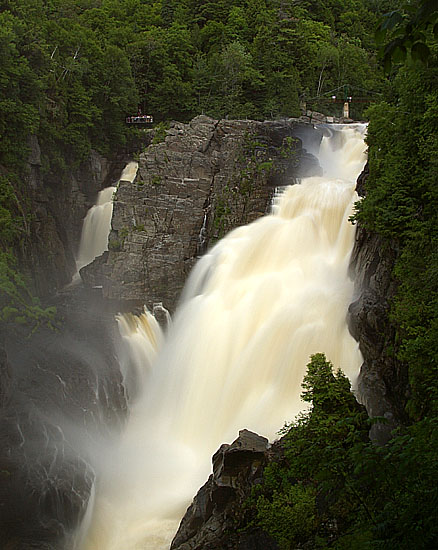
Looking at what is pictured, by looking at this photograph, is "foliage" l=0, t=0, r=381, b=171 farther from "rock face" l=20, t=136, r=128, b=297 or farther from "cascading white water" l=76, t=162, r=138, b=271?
"cascading white water" l=76, t=162, r=138, b=271

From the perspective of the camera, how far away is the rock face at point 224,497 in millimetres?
10141

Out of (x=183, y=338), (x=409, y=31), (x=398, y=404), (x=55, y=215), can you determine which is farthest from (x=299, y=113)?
(x=409, y=31)

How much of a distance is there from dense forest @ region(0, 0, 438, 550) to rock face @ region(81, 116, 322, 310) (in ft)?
14.1

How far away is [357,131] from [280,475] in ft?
79.6

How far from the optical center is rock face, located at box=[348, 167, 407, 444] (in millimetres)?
11422

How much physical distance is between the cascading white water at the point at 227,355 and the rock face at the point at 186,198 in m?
1.95

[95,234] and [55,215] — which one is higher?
[55,215]

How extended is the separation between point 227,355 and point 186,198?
1062 centimetres

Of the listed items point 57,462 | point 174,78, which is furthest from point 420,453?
point 174,78

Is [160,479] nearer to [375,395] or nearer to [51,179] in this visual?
[375,395]

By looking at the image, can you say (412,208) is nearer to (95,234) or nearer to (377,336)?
(377,336)

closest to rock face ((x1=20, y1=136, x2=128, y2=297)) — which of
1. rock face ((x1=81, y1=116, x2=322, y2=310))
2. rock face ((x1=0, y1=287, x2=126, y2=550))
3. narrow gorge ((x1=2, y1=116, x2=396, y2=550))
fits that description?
narrow gorge ((x1=2, y1=116, x2=396, y2=550))

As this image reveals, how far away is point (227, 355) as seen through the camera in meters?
16.6

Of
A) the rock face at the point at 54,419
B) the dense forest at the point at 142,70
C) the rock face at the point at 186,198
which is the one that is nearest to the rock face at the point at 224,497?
the rock face at the point at 54,419
